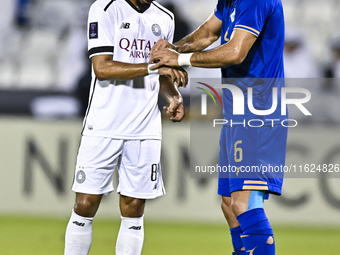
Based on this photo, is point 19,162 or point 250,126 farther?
point 19,162

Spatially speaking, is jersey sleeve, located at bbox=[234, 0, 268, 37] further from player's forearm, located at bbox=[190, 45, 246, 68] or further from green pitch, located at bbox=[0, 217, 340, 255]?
A: green pitch, located at bbox=[0, 217, 340, 255]

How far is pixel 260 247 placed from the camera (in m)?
2.54

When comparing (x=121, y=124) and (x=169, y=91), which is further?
(x=169, y=91)

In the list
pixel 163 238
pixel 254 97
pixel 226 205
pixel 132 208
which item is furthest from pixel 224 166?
pixel 163 238

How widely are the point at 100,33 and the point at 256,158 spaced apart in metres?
1.21

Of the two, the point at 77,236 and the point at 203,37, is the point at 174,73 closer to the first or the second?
the point at 203,37

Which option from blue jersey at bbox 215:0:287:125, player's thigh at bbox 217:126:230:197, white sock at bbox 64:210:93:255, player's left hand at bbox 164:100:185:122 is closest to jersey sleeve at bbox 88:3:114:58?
player's left hand at bbox 164:100:185:122

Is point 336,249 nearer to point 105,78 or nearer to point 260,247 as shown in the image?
point 260,247

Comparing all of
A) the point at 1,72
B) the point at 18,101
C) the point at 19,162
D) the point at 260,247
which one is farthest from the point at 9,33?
the point at 260,247

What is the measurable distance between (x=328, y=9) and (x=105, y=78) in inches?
193

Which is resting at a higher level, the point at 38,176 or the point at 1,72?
the point at 1,72

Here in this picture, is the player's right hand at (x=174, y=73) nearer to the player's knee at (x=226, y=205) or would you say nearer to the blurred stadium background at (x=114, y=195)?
the player's knee at (x=226, y=205)

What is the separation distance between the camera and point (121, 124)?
2.93m

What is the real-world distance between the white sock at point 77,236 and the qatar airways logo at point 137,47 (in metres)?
1.09
